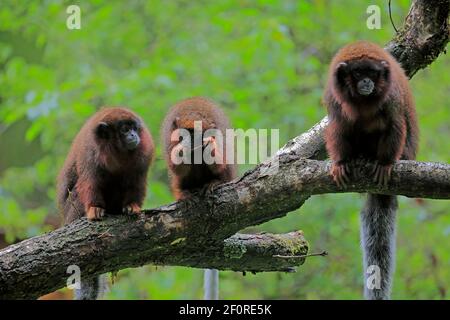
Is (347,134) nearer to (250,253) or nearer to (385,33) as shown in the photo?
(250,253)

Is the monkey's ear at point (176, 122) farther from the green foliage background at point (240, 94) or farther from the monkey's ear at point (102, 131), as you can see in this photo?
the green foliage background at point (240, 94)

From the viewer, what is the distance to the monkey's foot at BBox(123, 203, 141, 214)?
4.05m

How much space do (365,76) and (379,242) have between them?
1.56 metres

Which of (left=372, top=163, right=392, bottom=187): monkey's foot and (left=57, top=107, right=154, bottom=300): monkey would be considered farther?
(left=57, top=107, right=154, bottom=300): monkey

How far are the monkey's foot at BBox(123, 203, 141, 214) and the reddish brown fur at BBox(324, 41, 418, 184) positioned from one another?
1.21 meters

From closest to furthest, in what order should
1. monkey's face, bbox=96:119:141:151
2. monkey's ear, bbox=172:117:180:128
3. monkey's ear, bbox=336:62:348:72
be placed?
1. monkey's ear, bbox=336:62:348:72
2. monkey's ear, bbox=172:117:180:128
3. monkey's face, bbox=96:119:141:151

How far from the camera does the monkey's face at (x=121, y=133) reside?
167 inches

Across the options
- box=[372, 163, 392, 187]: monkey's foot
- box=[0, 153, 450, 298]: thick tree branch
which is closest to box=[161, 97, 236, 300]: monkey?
box=[0, 153, 450, 298]: thick tree branch

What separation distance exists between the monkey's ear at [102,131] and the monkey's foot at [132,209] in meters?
0.52

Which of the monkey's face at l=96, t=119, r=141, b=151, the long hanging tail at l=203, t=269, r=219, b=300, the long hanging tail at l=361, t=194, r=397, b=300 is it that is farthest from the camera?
the long hanging tail at l=203, t=269, r=219, b=300

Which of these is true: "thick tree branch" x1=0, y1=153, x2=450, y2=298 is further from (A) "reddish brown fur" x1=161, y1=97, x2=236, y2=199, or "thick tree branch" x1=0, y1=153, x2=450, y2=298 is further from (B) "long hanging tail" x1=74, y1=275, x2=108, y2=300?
(B) "long hanging tail" x1=74, y1=275, x2=108, y2=300

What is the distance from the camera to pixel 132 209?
13.4 ft

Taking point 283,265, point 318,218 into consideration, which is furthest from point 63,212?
point 318,218
